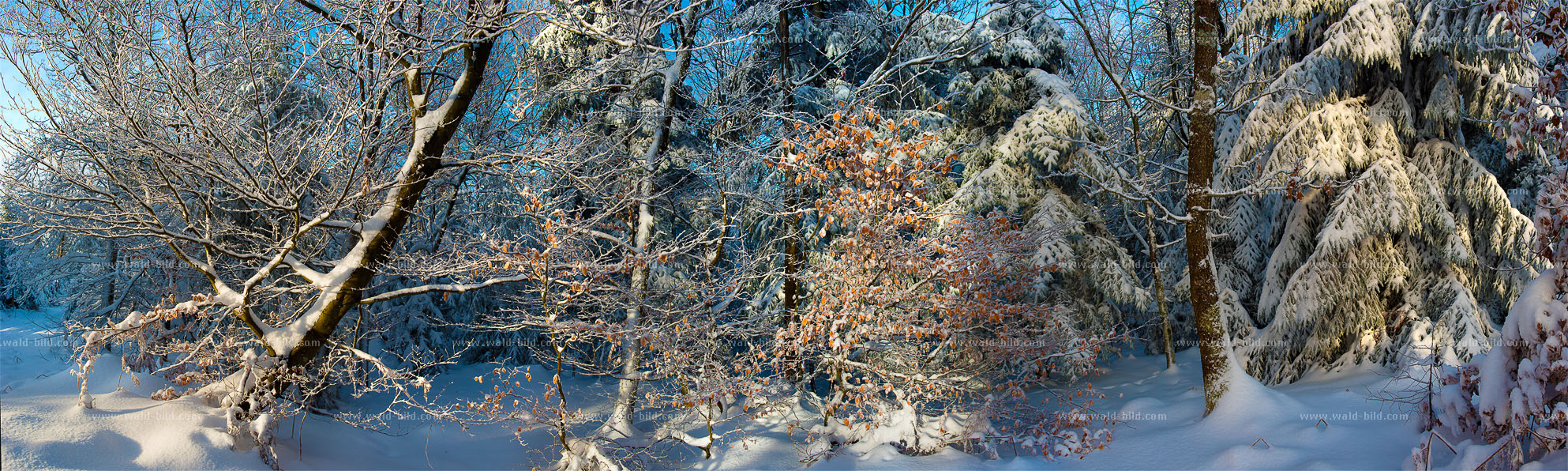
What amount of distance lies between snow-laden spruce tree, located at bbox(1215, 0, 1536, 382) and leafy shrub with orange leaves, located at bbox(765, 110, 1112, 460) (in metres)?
2.99

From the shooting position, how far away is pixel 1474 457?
4348 mm

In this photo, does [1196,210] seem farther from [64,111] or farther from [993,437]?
[64,111]

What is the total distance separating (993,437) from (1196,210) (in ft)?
10.0

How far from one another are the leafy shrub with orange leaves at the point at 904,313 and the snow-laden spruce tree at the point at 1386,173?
299 centimetres

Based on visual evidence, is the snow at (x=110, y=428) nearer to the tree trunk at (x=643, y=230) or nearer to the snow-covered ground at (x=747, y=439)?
the snow-covered ground at (x=747, y=439)

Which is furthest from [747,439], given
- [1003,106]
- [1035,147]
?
[1003,106]

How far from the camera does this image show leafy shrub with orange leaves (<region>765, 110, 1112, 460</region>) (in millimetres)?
6734

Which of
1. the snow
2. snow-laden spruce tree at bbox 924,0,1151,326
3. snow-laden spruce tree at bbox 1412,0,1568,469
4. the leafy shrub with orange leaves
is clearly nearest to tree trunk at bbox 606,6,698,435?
the leafy shrub with orange leaves

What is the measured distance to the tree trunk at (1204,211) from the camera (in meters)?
7.24

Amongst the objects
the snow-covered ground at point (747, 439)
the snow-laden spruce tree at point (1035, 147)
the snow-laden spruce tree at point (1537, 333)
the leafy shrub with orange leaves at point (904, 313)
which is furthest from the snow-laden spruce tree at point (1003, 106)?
the snow-laden spruce tree at point (1537, 333)

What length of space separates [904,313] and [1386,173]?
549 centimetres

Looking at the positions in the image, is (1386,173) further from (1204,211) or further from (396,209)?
(396,209)

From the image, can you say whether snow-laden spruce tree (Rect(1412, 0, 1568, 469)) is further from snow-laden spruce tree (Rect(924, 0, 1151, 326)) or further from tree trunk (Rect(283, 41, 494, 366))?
tree trunk (Rect(283, 41, 494, 366))

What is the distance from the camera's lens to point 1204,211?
7238 mm
